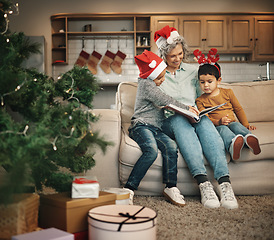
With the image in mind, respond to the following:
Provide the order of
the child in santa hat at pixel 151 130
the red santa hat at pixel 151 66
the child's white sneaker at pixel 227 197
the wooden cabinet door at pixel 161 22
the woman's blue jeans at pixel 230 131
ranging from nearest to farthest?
1. the child's white sneaker at pixel 227 197
2. the child in santa hat at pixel 151 130
3. the woman's blue jeans at pixel 230 131
4. the red santa hat at pixel 151 66
5. the wooden cabinet door at pixel 161 22

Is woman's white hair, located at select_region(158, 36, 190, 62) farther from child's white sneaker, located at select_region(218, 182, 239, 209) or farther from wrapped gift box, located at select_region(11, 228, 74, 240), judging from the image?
wrapped gift box, located at select_region(11, 228, 74, 240)

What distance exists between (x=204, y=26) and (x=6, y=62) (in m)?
4.44

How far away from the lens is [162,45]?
7.61 ft

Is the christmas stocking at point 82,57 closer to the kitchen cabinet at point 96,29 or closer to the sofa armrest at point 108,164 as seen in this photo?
the kitchen cabinet at point 96,29

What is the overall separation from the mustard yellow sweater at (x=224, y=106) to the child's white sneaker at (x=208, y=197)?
0.58 m

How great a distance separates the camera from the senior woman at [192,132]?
1.80 meters

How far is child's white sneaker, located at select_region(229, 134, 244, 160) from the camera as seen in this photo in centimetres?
191

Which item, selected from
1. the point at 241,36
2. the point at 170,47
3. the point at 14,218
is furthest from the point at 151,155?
the point at 241,36

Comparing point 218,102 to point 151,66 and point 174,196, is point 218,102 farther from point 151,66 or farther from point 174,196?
point 174,196

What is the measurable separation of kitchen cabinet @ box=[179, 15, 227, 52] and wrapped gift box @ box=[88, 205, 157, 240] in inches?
173

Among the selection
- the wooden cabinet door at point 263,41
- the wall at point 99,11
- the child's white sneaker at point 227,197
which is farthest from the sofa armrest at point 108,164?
the wooden cabinet door at point 263,41

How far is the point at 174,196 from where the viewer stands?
180 cm

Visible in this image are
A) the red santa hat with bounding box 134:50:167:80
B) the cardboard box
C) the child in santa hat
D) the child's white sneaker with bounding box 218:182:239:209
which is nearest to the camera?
the cardboard box

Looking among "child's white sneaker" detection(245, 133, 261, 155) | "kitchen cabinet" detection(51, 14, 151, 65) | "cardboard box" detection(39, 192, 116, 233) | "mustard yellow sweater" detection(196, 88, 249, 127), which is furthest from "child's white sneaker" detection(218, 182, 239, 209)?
"kitchen cabinet" detection(51, 14, 151, 65)
